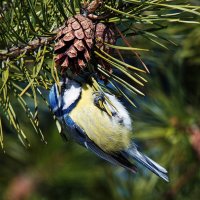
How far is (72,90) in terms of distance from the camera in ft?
4.09

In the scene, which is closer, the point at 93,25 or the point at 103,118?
the point at 93,25

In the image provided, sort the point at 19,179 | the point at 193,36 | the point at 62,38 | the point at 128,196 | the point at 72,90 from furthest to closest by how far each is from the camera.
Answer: the point at 19,179, the point at 128,196, the point at 193,36, the point at 72,90, the point at 62,38

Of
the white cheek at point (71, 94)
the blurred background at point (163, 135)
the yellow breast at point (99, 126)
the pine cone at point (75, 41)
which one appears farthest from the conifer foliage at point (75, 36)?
the blurred background at point (163, 135)

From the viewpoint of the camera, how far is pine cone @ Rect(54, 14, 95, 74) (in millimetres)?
961

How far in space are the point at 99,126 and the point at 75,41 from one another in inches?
18.5

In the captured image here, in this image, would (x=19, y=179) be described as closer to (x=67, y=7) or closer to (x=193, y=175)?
(x=193, y=175)

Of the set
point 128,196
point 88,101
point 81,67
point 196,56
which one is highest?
point 81,67

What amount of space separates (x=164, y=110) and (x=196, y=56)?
187 millimetres

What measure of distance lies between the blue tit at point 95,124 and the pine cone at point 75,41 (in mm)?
230

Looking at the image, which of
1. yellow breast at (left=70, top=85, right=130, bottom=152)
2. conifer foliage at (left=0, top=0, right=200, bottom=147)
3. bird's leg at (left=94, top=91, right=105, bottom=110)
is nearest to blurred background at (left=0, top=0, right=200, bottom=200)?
yellow breast at (left=70, top=85, right=130, bottom=152)

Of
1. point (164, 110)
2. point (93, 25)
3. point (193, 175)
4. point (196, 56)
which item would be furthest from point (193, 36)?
point (93, 25)

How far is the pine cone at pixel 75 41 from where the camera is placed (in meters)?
0.96

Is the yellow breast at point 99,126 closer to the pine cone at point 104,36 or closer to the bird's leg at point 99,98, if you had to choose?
the bird's leg at point 99,98

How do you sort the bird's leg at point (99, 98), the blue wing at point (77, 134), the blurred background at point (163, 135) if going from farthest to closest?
the blurred background at point (163, 135) → the blue wing at point (77, 134) → the bird's leg at point (99, 98)
